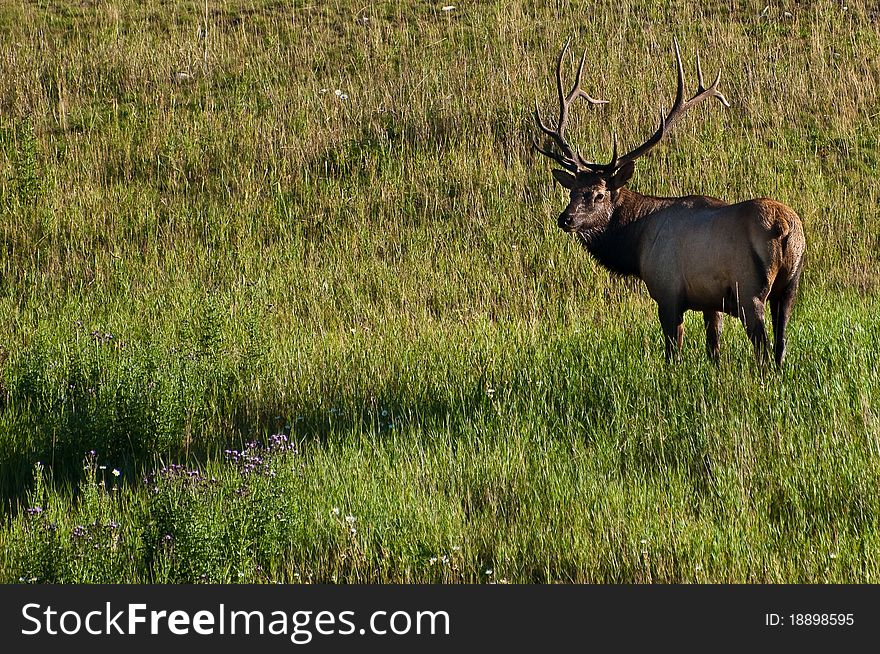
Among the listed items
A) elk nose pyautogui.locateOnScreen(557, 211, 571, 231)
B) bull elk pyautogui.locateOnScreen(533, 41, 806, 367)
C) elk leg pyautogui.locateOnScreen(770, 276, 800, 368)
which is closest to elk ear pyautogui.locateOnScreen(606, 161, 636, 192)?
bull elk pyautogui.locateOnScreen(533, 41, 806, 367)

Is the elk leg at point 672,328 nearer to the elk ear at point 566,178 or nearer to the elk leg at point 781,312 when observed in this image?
the elk leg at point 781,312

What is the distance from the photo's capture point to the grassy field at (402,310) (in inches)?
181

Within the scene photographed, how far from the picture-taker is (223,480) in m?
5.05

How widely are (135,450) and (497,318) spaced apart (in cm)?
351

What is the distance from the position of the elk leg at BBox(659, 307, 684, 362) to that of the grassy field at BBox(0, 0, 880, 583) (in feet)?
0.69

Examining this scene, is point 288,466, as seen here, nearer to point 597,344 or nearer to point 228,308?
point 597,344

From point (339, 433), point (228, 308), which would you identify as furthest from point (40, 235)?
point (339, 433)

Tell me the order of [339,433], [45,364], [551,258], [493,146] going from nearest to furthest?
[339,433] < [45,364] < [551,258] < [493,146]

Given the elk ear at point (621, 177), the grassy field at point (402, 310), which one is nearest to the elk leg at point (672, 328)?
the grassy field at point (402, 310)

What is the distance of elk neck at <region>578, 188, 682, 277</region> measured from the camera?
23.9ft

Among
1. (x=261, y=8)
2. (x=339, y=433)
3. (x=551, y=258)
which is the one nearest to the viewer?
(x=339, y=433)

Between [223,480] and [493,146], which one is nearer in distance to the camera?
[223,480]

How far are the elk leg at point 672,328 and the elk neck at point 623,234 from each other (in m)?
0.60

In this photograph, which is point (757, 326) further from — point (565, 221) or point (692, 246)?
point (565, 221)
